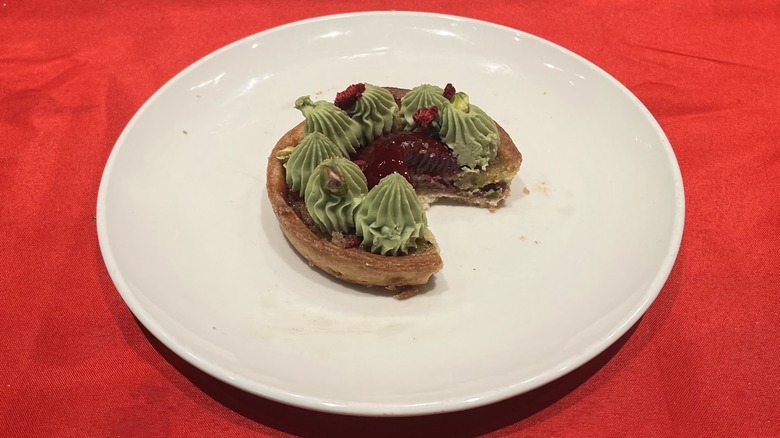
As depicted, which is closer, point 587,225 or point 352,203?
point 352,203

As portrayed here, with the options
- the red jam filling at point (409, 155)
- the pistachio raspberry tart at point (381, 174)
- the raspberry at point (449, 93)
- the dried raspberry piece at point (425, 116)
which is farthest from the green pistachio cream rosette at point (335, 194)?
the raspberry at point (449, 93)

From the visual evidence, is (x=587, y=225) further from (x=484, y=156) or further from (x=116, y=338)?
(x=116, y=338)

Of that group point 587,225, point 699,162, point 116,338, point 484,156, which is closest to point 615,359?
point 587,225

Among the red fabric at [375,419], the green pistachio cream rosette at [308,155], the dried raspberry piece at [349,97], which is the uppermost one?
the dried raspberry piece at [349,97]

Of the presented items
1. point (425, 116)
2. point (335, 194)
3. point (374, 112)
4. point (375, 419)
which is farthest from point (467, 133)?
point (375, 419)

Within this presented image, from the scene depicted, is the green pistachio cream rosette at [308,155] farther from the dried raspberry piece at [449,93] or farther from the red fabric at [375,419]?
the red fabric at [375,419]

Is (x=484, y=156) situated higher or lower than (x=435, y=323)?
higher

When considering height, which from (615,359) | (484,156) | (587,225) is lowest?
(615,359)

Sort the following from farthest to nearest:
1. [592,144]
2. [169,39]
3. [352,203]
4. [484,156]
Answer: [169,39] < [592,144] < [484,156] < [352,203]
